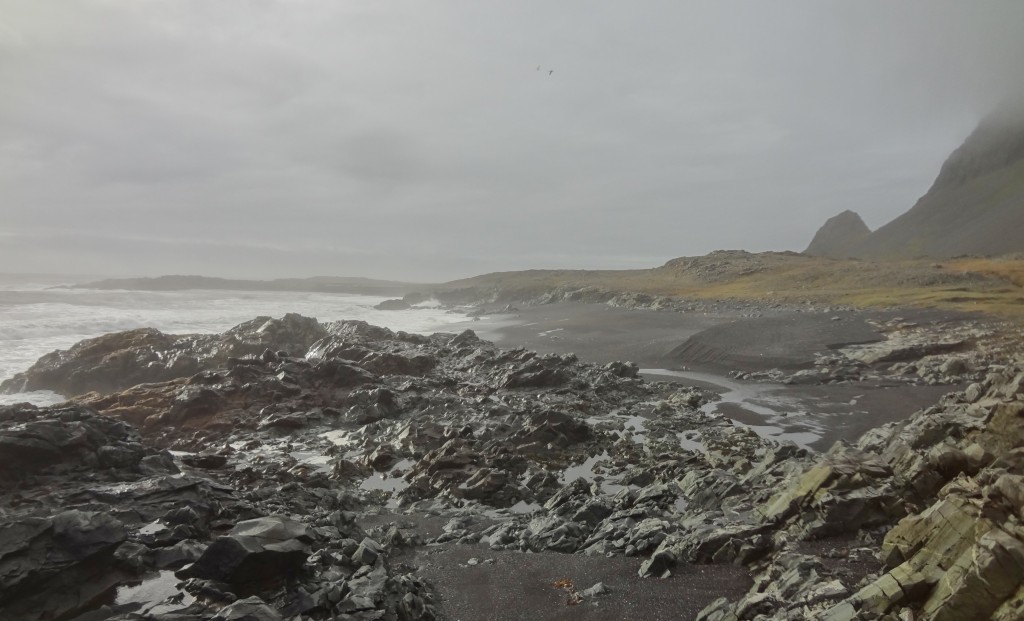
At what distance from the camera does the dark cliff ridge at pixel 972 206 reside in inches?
4306

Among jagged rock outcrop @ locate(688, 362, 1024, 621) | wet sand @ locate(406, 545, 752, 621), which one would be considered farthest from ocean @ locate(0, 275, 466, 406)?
jagged rock outcrop @ locate(688, 362, 1024, 621)

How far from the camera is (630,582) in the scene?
8.25 m

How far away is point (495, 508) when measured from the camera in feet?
40.4

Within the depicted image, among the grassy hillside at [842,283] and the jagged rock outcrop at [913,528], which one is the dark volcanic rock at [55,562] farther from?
the grassy hillside at [842,283]

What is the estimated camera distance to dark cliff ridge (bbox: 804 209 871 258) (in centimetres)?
17125

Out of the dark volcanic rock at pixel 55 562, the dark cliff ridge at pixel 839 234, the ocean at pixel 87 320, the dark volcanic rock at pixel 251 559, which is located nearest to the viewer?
the dark volcanic rock at pixel 55 562

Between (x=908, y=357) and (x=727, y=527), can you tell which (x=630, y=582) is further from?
(x=908, y=357)

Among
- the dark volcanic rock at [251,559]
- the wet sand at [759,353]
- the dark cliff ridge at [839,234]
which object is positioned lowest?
the dark volcanic rock at [251,559]

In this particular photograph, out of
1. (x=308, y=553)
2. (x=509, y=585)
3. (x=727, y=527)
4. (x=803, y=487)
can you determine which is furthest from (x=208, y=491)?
(x=803, y=487)

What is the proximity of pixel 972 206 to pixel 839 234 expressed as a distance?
55.0 m

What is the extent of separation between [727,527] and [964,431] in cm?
472

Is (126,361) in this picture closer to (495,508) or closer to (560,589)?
(495,508)

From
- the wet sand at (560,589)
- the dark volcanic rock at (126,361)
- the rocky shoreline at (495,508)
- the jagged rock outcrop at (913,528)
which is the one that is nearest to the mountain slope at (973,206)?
the rocky shoreline at (495,508)

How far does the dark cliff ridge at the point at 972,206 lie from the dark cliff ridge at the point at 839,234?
11.4ft
